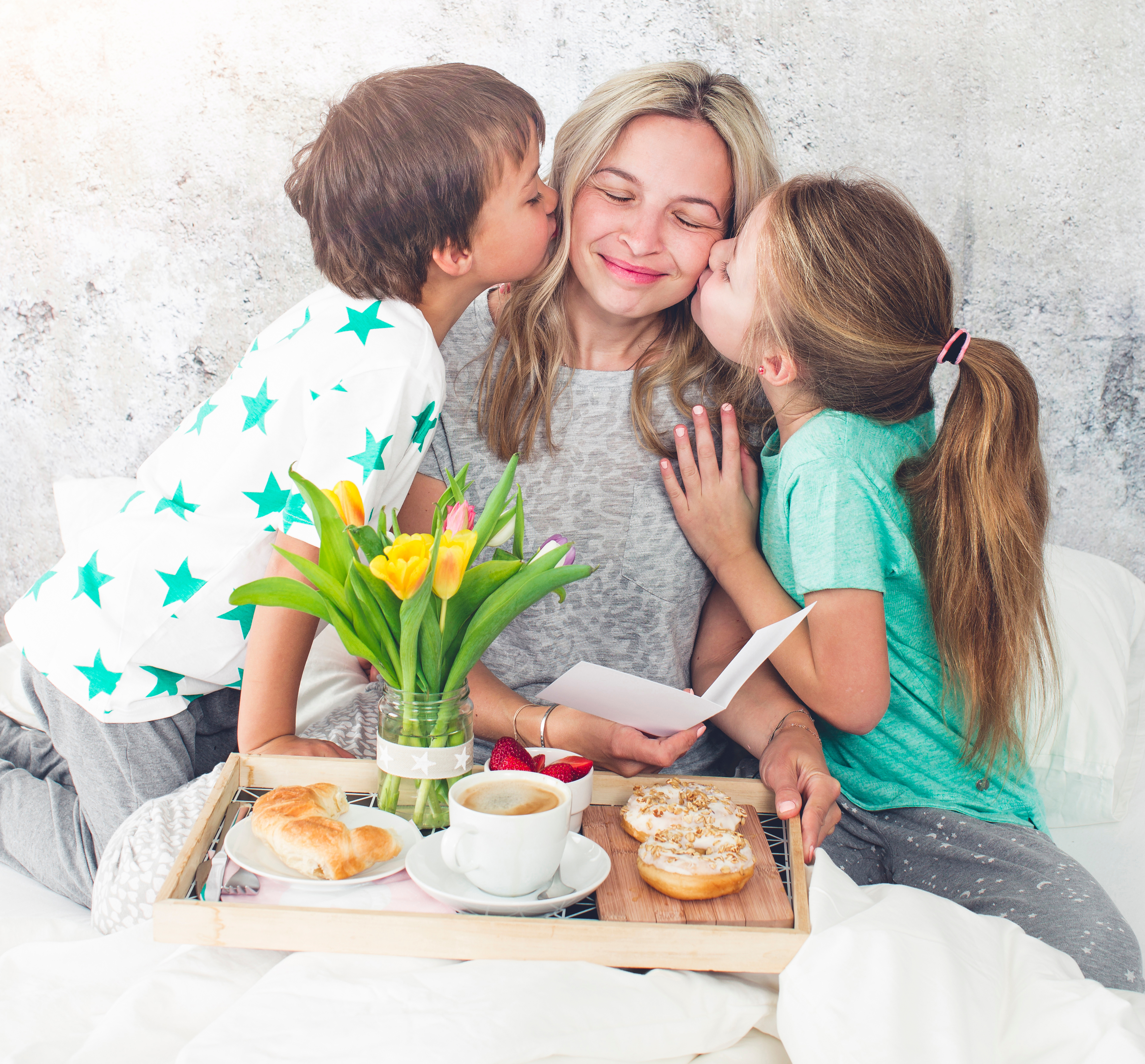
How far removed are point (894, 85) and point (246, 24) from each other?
1.25 m

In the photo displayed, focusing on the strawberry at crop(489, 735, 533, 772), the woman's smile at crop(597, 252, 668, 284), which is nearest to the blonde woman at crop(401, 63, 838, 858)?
the woman's smile at crop(597, 252, 668, 284)

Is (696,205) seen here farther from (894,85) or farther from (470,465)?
(894,85)

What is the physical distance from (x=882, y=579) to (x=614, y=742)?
0.39 metres

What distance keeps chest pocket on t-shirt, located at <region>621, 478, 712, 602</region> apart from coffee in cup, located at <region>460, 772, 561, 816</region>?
24.1 inches

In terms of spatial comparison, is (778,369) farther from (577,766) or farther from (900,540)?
(577,766)

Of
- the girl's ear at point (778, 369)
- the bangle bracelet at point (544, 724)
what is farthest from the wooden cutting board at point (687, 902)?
the girl's ear at point (778, 369)

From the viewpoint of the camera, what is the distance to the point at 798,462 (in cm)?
121

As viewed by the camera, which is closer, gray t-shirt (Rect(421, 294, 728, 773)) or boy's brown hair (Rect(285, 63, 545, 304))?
boy's brown hair (Rect(285, 63, 545, 304))

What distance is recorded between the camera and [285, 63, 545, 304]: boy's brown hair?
1.20 metres

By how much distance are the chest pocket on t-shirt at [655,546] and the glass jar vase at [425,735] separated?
550 mm

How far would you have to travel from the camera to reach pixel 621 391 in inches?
55.7

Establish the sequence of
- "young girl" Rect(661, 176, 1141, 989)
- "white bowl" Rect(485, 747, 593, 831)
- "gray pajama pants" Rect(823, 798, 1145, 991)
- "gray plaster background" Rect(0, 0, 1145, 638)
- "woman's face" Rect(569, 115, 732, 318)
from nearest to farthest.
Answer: "white bowl" Rect(485, 747, 593, 831) < "gray pajama pants" Rect(823, 798, 1145, 991) < "young girl" Rect(661, 176, 1141, 989) < "woman's face" Rect(569, 115, 732, 318) < "gray plaster background" Rect(0, 0, 1145, 638)

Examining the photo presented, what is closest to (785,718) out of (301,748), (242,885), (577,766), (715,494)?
(715,494)

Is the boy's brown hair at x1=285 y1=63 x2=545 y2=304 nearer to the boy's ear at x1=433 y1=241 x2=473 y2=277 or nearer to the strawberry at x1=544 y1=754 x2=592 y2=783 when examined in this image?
the boy's ear at x1=433 y1=241 x2=473 y2=277
